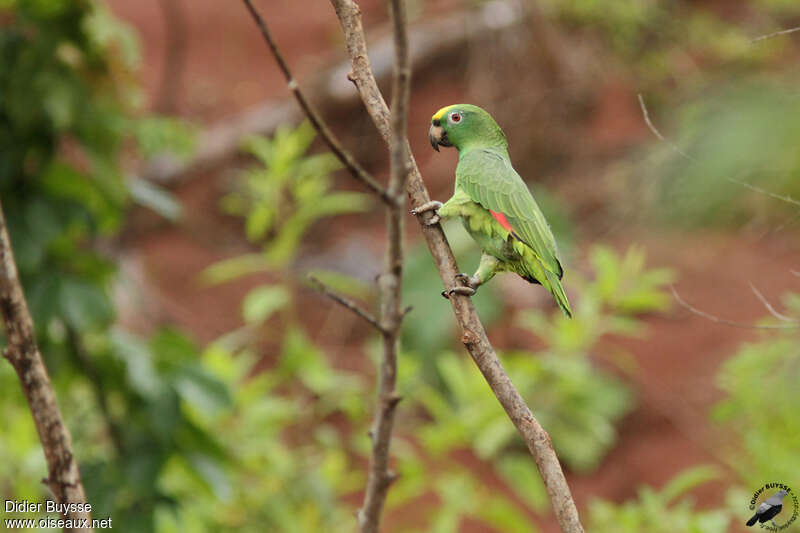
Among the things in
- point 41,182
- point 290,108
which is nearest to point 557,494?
point 41,182

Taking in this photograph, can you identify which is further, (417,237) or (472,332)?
(417,237)

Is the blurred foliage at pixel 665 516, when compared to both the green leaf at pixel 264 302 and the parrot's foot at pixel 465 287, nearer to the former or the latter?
the parrot's foot at pixel 465 287

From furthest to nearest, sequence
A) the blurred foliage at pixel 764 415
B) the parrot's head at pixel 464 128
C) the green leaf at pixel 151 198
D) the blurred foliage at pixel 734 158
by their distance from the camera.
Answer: the green leaf at pixel 151 198 < the blurred foliage at pixel 764 415 < the parrot's head at pixel 464 128 < the blurred foliage at pixel 734 158

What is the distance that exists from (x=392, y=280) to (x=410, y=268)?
13.0 feet

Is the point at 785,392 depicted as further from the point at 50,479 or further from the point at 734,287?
the point at 734,287

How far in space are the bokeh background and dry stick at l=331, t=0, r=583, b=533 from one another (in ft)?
1.06

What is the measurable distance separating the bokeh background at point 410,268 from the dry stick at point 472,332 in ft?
1.06

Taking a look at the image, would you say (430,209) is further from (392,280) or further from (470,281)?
(392,280)

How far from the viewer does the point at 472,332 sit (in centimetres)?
122

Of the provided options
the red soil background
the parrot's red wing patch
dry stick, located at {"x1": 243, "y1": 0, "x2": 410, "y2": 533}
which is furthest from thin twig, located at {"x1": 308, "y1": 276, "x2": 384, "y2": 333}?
the red soil background

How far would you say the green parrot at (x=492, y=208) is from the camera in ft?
4.29

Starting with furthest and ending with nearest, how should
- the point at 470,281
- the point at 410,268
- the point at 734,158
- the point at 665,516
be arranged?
1. the point at 410,268
2. the point at 665,516
3. the point at 470,281
4. the point at 734,158

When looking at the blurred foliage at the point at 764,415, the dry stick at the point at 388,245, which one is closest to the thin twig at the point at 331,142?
the dry stick at the point at 388,245

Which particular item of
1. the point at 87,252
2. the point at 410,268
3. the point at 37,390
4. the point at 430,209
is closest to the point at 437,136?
the point at 430,209
